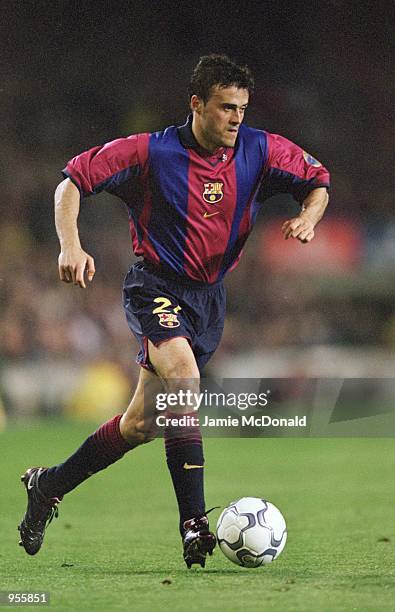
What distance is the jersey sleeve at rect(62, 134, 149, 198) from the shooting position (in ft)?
12.2

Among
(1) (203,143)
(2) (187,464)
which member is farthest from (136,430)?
(1) (203,143)

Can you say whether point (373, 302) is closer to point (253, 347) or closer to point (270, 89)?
point (253, 347)

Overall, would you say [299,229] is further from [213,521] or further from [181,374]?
[213,521]

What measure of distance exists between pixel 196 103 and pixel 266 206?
8.52m

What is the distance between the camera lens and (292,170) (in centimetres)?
396

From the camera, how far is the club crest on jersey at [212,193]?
3906mm

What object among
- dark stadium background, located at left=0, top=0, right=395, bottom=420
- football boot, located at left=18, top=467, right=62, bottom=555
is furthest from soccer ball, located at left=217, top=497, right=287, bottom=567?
dark stadium background, located at left=0, top=0, right=395, bottom=420

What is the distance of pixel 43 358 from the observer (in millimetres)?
11625

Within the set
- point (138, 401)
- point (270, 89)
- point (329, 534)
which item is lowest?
point (329, 534)

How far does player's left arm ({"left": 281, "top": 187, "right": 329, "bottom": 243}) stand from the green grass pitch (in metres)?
1.05

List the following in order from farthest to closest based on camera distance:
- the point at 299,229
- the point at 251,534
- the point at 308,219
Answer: the point at 308,219, the point at 299,229, the point at 251,534

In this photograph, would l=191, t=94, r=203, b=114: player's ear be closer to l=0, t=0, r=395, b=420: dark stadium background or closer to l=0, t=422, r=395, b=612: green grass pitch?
l=0, t=422, r=395, b=612: green grass pitch

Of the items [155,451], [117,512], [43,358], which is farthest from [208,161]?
[43,358]

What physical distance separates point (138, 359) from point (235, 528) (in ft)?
2.20
